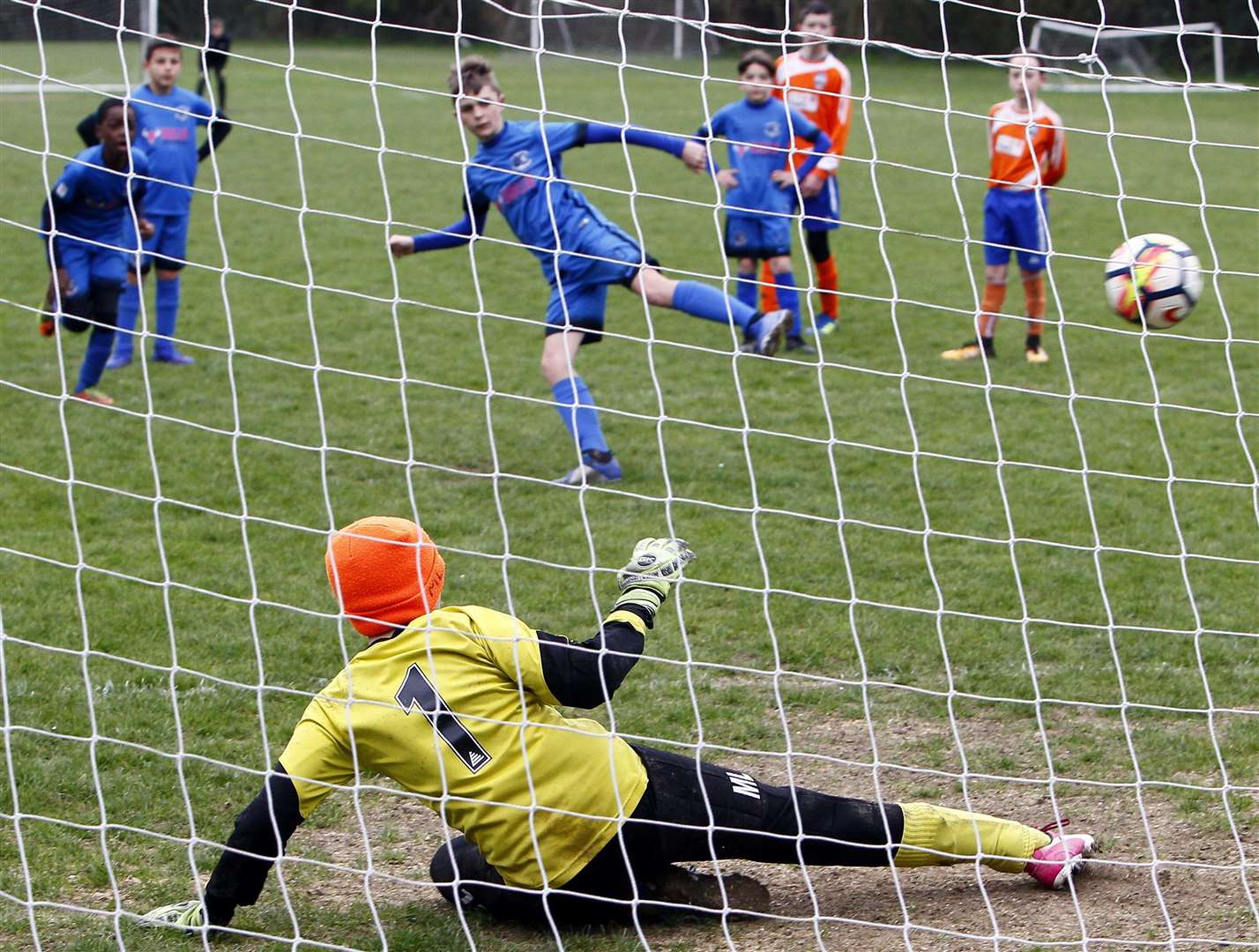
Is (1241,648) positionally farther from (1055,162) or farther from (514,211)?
(1055,162)

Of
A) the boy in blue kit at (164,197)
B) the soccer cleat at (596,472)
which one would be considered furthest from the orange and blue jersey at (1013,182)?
the boy in blue kit at (164,197)

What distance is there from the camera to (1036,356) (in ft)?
28.3

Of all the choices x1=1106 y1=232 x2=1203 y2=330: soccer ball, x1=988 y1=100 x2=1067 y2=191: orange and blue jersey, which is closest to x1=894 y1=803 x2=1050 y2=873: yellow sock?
x1=1106 y1=232 x2=1203 y2=330: soccer ball

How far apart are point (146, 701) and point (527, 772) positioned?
1704 mm

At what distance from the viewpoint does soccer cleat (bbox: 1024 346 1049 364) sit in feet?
28.3

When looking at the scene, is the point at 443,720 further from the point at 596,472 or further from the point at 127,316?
the point at 127,316

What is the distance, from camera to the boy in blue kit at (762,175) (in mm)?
8555

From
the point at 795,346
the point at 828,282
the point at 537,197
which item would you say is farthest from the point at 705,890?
the point at 828,282

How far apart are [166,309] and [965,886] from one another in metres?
6.18

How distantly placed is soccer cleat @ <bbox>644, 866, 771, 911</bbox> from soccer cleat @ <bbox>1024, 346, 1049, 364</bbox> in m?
5.78

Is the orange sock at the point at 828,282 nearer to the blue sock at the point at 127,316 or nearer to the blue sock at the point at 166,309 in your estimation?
the blue sock at the point at 166,309

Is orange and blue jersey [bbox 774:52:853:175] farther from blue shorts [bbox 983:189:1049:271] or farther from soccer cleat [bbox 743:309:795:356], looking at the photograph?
soccer cleat [bbox 743:309:795:356]

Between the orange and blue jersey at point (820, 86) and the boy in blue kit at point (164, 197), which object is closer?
the boy in blue kit at point (164, 197)

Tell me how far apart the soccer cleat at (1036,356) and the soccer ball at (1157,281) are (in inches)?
116
